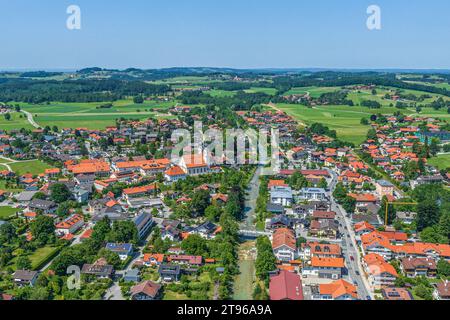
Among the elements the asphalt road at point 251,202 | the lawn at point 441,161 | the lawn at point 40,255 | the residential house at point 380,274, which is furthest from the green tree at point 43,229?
the lawn at point 441,161

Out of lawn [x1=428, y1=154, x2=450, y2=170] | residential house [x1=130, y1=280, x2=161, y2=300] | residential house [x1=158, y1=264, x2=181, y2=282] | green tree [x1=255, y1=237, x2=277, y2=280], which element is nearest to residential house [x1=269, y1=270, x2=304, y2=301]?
green tree [x1=255, y1=237, x2=277, y2=280]

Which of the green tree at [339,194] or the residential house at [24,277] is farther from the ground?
the green tree at [339,194]

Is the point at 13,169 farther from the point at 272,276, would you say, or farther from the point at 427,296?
the point at 427,296

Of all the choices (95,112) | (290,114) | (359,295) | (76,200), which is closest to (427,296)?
(359,295)

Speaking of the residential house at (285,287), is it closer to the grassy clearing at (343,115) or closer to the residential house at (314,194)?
the residential house at (314,194)

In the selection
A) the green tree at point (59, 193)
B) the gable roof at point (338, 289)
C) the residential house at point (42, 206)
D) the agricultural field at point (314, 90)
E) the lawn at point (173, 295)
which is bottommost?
the lawn at point (173, 295)

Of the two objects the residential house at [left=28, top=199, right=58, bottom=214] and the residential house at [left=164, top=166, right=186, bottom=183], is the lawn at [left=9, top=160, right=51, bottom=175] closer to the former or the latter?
the residential house at [left=28, top=199, right=58, bottom=214]
